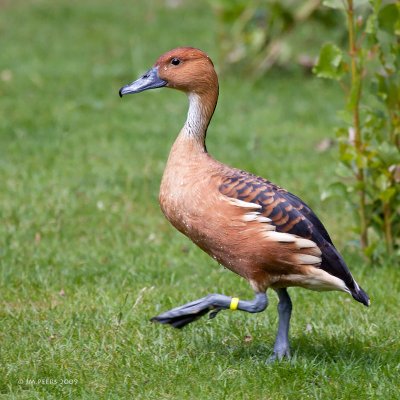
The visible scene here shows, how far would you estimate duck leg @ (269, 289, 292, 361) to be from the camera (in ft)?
14.7

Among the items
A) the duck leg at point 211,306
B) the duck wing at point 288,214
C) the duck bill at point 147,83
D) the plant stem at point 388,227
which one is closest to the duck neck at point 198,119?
the duck bill at point 147,83

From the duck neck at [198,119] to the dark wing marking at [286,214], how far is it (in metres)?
0.32

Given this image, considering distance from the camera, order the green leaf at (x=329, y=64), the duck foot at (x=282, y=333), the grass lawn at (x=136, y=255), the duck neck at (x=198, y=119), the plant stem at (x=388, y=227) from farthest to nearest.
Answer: the plant stem at (x=388, y=227)
the green leaf at (x=329, y=64)
the duck neck at (x=198, y=119)
the duck foot at (x=282, y=333)
the grass lawn at (x=136, y=255)

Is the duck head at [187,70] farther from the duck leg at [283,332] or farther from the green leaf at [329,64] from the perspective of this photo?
the duck leg at [283,332]

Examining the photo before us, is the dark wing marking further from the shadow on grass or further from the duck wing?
the shadow on grass

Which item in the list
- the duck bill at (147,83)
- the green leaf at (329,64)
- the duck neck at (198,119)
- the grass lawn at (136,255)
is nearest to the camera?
the grass lawn at (136,255)

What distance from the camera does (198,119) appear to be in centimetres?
473

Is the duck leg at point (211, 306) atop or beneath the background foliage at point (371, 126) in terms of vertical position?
beneath

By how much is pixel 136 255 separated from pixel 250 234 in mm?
2019

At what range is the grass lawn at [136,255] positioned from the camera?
430 cm

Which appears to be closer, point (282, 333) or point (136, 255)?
point (282, 333)

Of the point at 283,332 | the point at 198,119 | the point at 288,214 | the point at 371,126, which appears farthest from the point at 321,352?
the point at 371,126

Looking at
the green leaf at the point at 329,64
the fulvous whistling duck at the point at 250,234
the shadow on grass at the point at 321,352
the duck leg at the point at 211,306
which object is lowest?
the shadow on grass at the point at 321,352

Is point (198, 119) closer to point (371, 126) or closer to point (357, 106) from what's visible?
point (357, 106)
